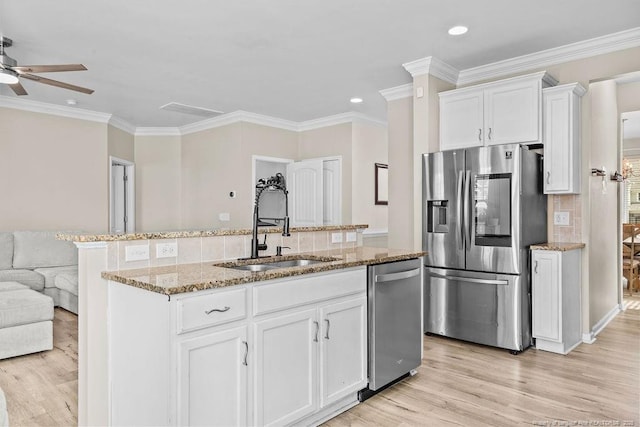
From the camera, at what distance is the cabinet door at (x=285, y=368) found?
1983 millimetres

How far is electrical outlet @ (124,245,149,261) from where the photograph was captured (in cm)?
215

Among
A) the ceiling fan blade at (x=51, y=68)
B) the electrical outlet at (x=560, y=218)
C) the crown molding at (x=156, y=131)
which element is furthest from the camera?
the crown molding at (x=156, y=131)

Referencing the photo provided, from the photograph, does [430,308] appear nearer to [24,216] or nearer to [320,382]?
[320,382]

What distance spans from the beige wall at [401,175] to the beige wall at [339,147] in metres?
1.42

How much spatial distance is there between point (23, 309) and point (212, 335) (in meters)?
2.70

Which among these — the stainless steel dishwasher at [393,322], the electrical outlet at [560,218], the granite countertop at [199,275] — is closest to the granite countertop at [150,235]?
the granite countertop at [199,275]

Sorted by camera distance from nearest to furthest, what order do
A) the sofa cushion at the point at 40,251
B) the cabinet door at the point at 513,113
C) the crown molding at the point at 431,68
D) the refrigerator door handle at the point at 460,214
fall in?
the cabinet door at the point at 513,113
the refrigerator door handle at the point at 460,214
the crown molding at the point at 431,68
the sofa cushion at the point at 40,251

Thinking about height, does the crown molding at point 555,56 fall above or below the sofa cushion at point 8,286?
above

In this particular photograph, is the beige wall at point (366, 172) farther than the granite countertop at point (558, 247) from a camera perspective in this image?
Yes

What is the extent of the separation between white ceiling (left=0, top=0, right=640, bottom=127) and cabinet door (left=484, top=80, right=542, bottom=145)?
14.2 inches

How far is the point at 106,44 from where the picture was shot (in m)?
3.56

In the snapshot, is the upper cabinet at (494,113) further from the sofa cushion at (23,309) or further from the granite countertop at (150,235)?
the sofa cushion at (23,309)

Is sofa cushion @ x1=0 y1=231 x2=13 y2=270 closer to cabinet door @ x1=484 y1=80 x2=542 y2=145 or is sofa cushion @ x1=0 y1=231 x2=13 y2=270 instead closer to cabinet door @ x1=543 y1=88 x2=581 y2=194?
cabinet door @ x1=484 y1=80 x2=542 y2=145

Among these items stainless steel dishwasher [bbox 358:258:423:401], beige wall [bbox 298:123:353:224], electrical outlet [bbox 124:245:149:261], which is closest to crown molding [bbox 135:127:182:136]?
beige wall [bbox 298:123:353:224]
